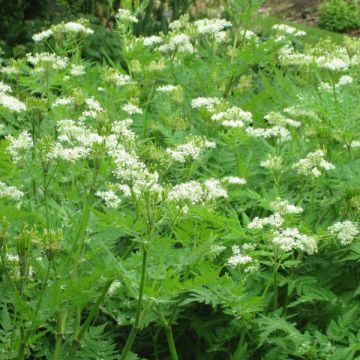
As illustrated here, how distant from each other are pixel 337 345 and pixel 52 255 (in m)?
1.07

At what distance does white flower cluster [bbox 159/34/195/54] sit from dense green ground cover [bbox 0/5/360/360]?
226 mm

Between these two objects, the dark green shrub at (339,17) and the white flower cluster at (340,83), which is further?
the dark green shrub at (339,17)

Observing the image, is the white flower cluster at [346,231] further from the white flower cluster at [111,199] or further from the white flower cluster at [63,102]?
the white flower cluster at [63,102]

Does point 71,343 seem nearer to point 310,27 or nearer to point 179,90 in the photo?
point 179,90

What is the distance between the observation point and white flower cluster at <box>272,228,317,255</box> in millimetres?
2766

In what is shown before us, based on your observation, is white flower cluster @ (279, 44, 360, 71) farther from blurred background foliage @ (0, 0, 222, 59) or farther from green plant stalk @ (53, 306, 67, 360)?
blurred background foliage @ (0, 0, 222, 59)

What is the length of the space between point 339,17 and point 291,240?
42.6 feet

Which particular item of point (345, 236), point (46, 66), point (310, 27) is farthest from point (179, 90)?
→ point (310, 27)

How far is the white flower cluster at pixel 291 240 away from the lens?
109 inches

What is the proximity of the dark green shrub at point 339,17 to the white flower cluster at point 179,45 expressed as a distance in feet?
35.2

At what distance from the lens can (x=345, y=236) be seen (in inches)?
Answer: 116

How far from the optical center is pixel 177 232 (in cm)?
293

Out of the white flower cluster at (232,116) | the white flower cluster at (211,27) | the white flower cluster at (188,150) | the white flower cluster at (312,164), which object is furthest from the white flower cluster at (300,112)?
the white flower cluster at (188,150)

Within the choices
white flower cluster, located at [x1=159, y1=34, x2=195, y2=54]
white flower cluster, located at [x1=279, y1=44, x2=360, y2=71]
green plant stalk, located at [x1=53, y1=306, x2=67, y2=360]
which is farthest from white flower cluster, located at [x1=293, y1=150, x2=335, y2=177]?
white flower cluster, located at [x1=159, y1=34, x2=195, y2=54]
